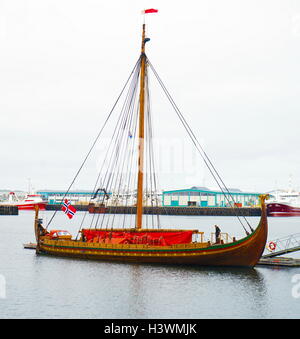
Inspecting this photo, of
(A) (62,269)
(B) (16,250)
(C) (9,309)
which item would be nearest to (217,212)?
(B) (16,250)

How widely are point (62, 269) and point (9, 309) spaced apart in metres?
13.6

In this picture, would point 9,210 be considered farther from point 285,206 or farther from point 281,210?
point 285,206

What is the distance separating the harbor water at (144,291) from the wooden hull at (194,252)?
75 centimetres

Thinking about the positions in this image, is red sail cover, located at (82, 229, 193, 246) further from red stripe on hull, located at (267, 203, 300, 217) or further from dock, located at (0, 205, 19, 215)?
red stripe on hull, located at (267, 203, 300, 217)

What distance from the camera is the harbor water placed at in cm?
2705

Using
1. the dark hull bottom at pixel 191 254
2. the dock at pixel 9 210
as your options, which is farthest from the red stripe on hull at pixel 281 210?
the dark hull bottom at pixel 191 254

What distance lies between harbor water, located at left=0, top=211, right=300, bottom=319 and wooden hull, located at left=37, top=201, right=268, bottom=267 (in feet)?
2.45

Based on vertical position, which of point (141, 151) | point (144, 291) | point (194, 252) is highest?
point (141, 151)

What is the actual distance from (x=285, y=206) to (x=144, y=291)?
162535mm

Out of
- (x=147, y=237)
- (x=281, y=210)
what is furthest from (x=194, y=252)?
(x=281, y=210)

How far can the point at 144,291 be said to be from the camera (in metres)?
32.1

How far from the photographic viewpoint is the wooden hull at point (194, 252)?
38.9 m
